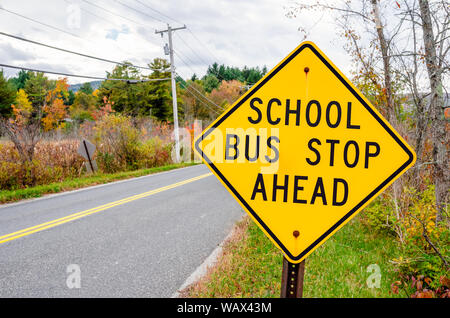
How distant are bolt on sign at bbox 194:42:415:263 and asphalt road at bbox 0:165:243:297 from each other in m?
2.28

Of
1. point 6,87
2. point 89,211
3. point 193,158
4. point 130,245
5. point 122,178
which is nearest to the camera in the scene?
point 130,245

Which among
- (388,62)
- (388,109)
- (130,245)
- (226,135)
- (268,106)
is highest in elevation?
(388,62)

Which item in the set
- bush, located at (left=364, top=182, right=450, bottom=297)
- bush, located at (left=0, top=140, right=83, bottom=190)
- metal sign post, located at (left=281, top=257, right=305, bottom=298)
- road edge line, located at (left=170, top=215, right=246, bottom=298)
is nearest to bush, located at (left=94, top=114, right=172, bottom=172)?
bush, located at (left=0, top=140, right=83, bottom=190)

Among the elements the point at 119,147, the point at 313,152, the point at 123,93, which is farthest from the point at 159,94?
the point at 313,152

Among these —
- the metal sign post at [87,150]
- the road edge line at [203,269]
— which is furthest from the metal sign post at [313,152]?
the metal sign post at [87,150]

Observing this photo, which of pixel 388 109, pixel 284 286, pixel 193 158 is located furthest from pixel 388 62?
pixel 193 158

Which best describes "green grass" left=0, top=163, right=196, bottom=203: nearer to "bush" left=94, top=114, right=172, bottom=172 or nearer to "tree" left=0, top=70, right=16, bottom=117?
"bush" left=94, top=114, right=172, bottom=172

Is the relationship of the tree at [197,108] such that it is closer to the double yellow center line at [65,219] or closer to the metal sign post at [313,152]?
the double yellow center line at [65,219]

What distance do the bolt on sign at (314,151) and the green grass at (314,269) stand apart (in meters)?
1.52

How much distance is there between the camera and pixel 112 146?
1575 centimetres

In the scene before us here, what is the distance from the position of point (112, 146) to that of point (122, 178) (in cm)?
276

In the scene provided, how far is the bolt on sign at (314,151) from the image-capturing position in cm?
173

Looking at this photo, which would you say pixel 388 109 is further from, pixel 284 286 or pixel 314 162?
pixel 284 286

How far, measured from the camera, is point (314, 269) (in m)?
3.51
